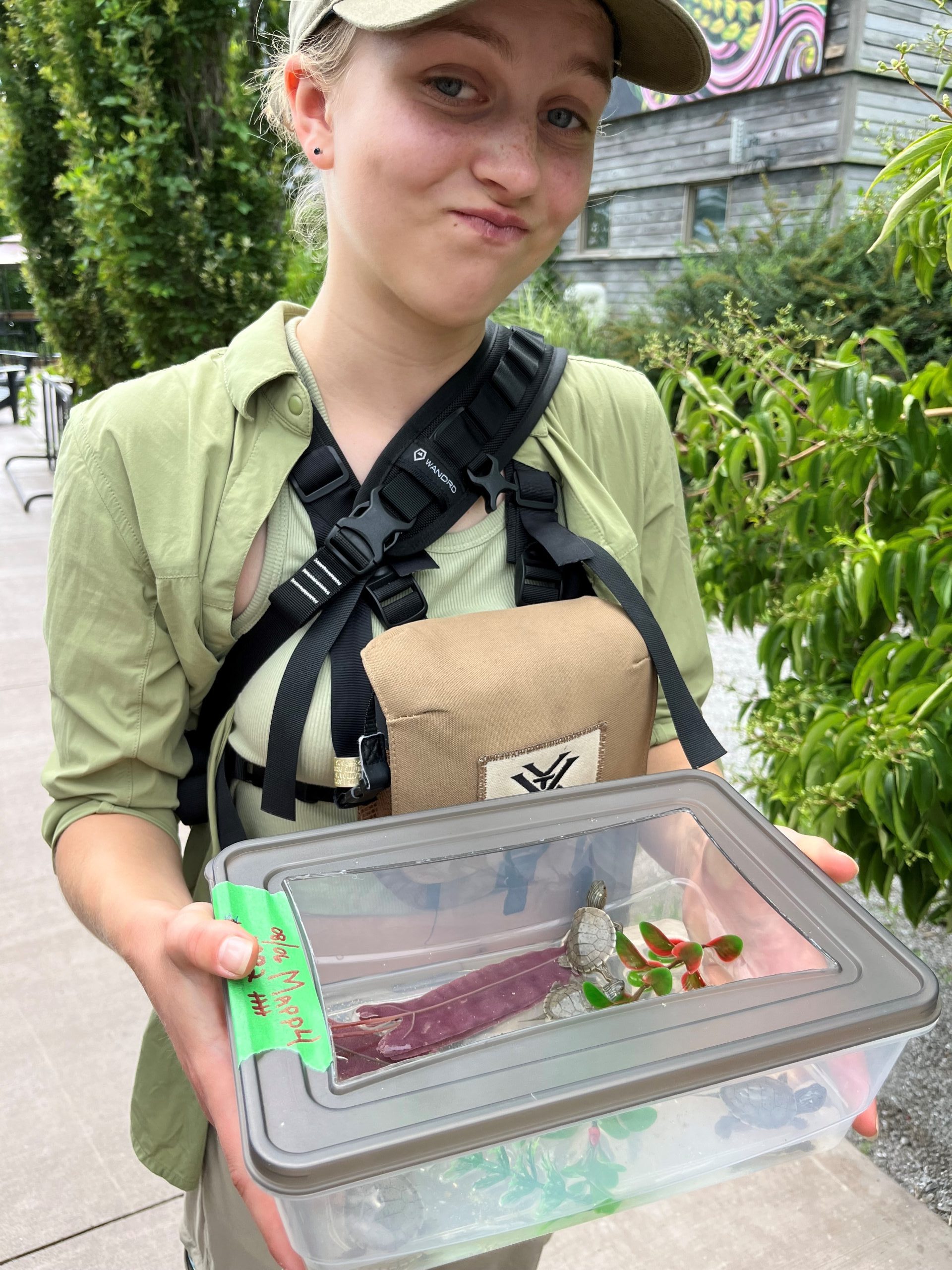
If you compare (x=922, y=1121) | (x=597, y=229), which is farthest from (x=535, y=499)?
(x=597, y=229)

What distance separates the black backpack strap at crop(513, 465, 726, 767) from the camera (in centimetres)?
117

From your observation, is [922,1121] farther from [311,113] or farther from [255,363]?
[311,113]

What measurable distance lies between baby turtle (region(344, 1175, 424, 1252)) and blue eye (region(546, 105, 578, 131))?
993mm

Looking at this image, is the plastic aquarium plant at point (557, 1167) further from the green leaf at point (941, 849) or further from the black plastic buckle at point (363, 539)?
the green leaf at point (941, 849)

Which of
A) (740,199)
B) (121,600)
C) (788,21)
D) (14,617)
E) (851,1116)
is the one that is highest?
(788,21)

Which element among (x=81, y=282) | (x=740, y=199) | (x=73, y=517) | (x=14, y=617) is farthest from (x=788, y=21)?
(x=73, y=517)

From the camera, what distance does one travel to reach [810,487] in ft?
7.02

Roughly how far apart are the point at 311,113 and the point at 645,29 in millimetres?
366

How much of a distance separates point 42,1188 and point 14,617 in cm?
388

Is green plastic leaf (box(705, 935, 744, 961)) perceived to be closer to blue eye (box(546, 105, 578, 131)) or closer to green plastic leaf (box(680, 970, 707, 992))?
green plastic leaf (box(680, 970, 707, 992))

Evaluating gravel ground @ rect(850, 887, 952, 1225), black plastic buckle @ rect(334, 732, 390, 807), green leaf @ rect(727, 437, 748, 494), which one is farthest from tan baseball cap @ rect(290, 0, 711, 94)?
gravel ground @ rect(850, 887, 952, 1225)

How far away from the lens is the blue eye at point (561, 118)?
3.52 feet

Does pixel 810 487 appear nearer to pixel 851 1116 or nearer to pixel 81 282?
pixel 851 1116

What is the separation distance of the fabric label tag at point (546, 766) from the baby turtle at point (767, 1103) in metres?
0.34
